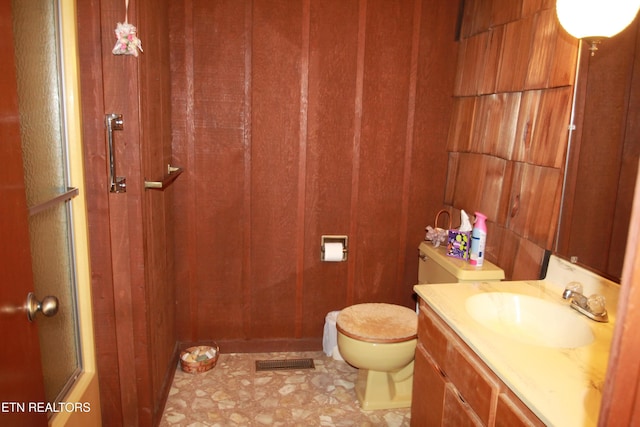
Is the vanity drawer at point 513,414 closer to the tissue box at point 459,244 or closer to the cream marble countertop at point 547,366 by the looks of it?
the cream marble countertop at point 547,366

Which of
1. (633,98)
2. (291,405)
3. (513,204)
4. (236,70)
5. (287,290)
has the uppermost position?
(236,70)

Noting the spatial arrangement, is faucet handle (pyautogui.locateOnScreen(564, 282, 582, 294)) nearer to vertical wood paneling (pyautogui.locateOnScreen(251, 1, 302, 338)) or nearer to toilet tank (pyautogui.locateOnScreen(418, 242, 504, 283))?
toilet tank (pyautogui.locateOnScreen(418, 242, 504, 283))

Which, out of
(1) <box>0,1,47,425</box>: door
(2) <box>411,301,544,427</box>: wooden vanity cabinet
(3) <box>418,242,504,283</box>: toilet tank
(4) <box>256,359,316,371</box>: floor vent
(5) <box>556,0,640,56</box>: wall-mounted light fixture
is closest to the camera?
(1) <box>0,1,47,425</box>: door

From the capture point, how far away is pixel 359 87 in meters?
2.76

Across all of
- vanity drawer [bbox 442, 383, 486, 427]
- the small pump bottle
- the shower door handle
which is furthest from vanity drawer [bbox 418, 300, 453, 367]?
the shower door handle

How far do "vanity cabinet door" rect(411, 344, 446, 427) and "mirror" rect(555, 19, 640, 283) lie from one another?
684mm

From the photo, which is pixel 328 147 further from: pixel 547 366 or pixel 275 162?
pixel 547 366

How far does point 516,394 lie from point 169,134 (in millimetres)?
2130

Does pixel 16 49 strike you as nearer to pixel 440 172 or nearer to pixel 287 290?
pixel 287 290

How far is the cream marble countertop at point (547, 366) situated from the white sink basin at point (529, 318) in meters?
0.03

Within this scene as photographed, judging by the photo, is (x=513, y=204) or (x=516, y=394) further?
(x=513, y=204)

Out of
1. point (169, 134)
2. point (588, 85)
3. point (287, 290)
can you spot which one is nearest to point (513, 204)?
point (588, 85)

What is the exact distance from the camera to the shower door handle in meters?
1.81

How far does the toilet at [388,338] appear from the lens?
2.25 metres
